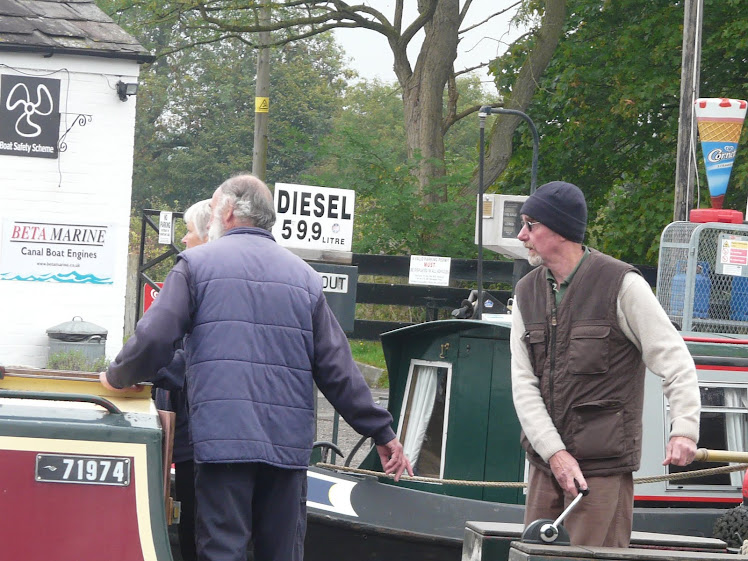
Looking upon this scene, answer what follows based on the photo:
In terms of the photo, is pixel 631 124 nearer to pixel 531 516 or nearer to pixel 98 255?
pixel 98 255

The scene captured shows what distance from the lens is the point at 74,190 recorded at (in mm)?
12406

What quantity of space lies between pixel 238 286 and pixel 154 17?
58.8 ft

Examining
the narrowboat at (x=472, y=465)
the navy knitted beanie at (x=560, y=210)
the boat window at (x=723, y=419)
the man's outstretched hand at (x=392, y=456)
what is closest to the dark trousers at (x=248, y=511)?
the man's outstretched hand at (x=392, y=456)

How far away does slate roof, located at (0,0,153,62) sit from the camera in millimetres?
12164

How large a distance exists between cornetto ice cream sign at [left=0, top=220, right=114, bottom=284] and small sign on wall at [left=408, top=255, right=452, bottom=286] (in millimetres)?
4839

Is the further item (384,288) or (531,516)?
(384,288)

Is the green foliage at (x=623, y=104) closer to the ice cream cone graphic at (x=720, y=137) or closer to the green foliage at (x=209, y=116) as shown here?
the ice cream cone graphic at (x=720, y=137)

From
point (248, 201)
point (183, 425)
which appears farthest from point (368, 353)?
point (248, 201)

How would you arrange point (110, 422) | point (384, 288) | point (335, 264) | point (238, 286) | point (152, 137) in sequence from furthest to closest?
point (152, 137) → point (384, 288) → point (335, 264) → point (238, 286) → point (110, 422)

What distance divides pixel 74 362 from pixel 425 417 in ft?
19.1

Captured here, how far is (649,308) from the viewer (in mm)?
3988

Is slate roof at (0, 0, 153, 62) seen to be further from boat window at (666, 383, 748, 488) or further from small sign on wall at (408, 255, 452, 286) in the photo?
boat window at (666, 383, 748, 488)

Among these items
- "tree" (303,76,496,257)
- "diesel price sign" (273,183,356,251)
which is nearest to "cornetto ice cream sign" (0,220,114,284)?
"diesel price sign" (273,183,356,251)

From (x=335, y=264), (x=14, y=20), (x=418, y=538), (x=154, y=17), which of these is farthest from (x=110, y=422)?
(x=154, y=17)
